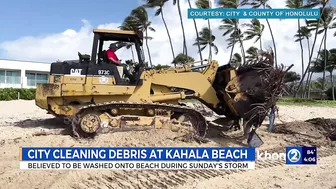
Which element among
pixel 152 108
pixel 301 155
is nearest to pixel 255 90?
pixel 301 155

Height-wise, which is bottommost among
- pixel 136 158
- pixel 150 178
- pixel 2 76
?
pixel 150 178

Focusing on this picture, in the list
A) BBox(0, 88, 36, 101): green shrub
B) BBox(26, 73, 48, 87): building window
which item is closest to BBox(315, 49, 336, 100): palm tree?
BBox(0, 88, 36, 101): green shrub

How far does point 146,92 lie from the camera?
971cm

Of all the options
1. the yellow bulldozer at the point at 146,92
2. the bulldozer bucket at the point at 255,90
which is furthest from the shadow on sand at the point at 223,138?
the bulldozer bucket at the point at 255,90

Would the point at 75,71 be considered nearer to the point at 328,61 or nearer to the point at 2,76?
the point at 2,76

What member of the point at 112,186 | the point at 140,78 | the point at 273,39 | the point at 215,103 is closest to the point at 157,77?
the point at 140,78

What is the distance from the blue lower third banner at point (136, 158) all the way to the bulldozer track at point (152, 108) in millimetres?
1126

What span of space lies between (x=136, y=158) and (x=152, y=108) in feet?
6.80

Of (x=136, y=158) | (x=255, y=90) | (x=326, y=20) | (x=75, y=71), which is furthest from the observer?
(x=326, y=20)

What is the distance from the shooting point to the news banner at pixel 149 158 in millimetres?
6867

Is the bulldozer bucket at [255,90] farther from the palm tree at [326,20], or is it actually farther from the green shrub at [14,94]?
the palm tree at [326,20]

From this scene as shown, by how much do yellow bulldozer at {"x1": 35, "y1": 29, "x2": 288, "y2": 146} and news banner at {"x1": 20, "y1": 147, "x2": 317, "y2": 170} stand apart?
1.21m

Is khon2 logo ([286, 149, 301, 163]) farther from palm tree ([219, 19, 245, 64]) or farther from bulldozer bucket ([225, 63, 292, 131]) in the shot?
palm tree ([219, 19, 245, 64])

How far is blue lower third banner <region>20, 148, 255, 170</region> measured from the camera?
686 centimetres
